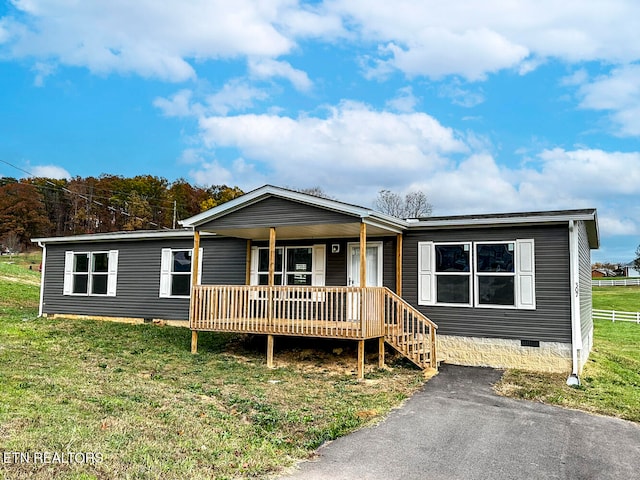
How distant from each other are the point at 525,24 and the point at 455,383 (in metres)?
9.38

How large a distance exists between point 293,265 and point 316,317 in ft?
10.6

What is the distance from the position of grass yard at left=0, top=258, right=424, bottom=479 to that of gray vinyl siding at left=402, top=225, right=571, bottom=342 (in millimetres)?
1587

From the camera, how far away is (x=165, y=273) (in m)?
14.0

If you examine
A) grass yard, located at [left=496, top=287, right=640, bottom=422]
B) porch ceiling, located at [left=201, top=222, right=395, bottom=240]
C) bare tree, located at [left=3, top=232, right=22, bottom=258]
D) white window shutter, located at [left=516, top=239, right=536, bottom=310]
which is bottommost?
grass yard, located at [left=496, top=287, right=640, bottom=422]

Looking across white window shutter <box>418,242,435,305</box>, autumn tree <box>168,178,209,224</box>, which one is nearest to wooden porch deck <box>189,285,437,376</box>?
white window shutter <box>418,242,435,305</box>

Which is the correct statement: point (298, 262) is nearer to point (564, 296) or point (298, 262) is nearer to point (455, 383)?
point (455, 383)

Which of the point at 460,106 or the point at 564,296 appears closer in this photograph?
the point at 564,296

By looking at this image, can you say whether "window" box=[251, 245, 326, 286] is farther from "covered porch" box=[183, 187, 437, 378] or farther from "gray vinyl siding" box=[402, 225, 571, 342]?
"gray vinyl siding" box=[402, 225, 571, 342]

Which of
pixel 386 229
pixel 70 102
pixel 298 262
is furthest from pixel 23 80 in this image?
pixel 386 229

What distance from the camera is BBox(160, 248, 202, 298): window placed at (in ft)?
45.1

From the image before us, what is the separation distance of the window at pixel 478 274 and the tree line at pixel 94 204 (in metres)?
33.6

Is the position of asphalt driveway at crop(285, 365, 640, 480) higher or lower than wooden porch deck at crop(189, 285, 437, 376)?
lower

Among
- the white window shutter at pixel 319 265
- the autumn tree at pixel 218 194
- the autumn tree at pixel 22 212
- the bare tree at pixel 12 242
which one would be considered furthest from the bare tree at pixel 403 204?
the bare tree at pixel 12 242

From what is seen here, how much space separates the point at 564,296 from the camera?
364 inches
